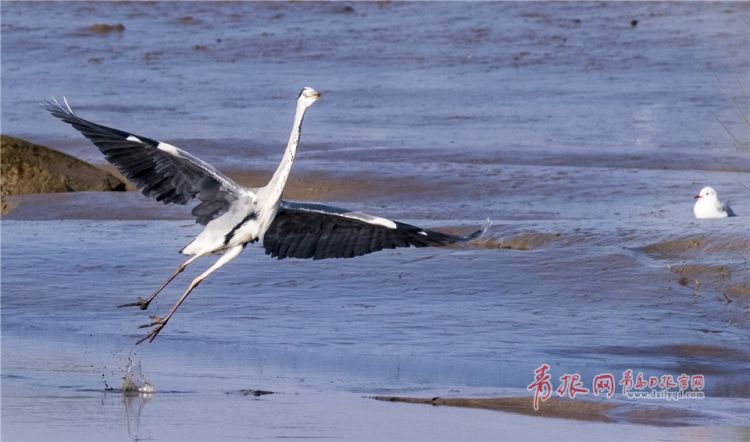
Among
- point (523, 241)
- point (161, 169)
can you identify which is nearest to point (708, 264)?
point (523, 241)

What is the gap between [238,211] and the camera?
745 centimetres

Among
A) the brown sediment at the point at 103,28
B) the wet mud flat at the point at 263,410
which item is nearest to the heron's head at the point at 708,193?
the wet mud flat at the point at 263,410

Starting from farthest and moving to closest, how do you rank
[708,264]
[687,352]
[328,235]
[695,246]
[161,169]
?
1. [695,246]
2. [708,264]
3. [687,352]
4. [328,235]
5. [161,169]

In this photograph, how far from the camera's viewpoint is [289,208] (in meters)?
7.57

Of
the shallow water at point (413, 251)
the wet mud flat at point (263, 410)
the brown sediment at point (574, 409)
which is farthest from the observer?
the shallow water at point (413, 251)

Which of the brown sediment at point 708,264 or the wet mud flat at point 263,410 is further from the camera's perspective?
the brown sediment at point 708,264

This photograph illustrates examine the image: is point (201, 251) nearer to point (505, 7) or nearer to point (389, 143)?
point (389, 143)

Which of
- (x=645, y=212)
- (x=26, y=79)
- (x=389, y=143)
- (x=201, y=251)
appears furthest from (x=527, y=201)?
(x=26, y=79)

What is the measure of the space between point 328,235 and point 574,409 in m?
1.69

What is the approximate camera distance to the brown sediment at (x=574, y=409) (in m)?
7.49

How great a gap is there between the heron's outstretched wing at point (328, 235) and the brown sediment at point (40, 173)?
7.45 metres

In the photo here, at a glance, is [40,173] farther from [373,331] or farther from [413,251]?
[373,331]

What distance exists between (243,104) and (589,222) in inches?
391

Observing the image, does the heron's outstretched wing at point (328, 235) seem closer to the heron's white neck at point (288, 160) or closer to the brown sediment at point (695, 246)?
the heron's white neck at point (288, 160)
